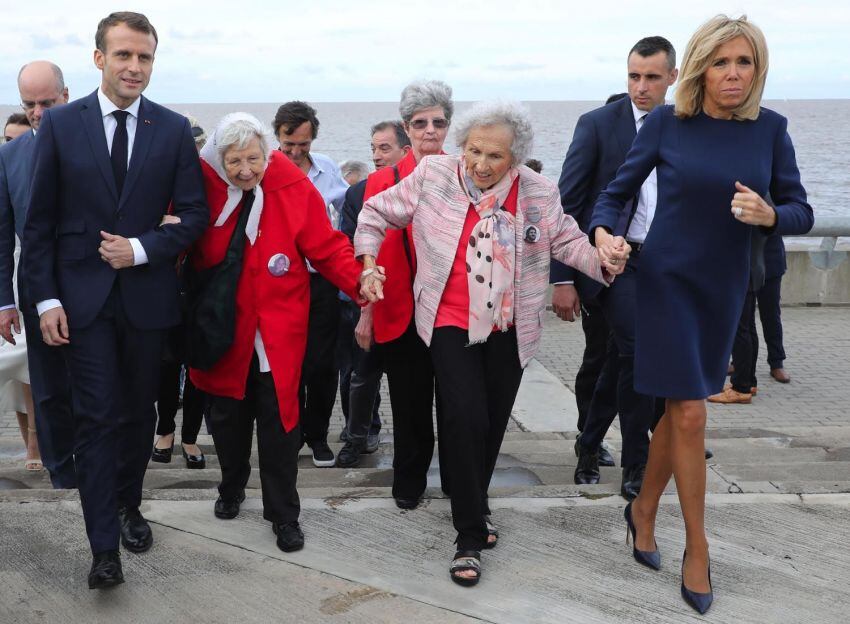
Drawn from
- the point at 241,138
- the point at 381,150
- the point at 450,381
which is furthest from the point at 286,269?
Answer: the point at 381,150

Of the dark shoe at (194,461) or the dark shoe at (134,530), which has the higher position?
the dark shoe at (134,530)

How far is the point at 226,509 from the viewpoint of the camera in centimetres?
427

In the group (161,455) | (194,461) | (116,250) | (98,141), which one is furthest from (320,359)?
(98,141)

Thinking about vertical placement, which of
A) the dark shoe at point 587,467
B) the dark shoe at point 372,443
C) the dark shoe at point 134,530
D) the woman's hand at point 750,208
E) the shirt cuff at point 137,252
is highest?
the woman's hand at point 750,208

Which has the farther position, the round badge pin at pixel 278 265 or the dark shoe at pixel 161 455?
the dark shoe at pixel 161 455

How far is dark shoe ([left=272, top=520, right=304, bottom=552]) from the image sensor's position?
3.98 m

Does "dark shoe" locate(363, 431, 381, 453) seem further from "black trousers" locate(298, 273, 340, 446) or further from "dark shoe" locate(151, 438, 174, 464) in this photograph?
"dark shoe" locate(151, 438, 174, 464)

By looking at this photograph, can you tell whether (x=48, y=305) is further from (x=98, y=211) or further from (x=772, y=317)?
(x=772, y=317)

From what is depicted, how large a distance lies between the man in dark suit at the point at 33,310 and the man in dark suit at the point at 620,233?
2381 millimetres

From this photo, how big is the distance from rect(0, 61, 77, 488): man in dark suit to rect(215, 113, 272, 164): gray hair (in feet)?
3.93

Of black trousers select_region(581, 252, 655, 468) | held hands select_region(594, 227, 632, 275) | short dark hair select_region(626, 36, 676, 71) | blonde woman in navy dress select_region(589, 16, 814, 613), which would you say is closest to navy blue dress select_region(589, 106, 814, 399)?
blonde woman in navy dress select_region(589, 16, 814, 613)

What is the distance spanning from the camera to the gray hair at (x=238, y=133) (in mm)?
3949

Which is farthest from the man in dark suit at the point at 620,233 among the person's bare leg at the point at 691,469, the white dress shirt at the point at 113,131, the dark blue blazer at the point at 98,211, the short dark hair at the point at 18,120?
the short dark hair at the point at 18,120

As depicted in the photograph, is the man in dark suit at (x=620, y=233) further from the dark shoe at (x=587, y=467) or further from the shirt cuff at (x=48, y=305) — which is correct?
the shirt cuff at (x=48, y=305)
